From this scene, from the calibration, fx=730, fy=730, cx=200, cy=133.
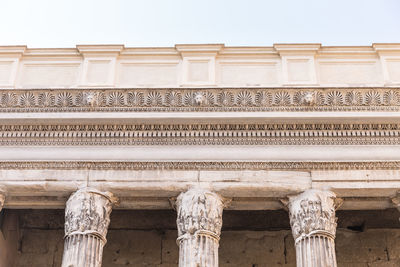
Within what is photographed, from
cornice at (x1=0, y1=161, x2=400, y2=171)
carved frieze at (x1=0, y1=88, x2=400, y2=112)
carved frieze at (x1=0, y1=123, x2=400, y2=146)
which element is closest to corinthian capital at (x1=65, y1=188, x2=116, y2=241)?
cornice at (x1=0, y1=161, x2=400, y2=171)

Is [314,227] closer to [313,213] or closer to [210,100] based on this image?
[313,213]

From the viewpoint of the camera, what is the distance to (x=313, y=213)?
11102mm

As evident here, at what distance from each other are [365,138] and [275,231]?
3128 mm

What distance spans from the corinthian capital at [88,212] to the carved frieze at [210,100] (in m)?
1.58

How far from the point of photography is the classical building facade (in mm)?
11266

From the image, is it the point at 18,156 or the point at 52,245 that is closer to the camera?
the point at 18,156

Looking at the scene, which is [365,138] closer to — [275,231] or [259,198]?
[259,198]

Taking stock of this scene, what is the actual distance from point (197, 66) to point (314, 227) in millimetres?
3753

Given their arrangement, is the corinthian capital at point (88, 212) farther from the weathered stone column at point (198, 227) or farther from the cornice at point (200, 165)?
the weathered stone column at point (198, 227)

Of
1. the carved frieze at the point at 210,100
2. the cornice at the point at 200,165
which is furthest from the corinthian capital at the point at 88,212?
the carved frieze at the point at 210,100

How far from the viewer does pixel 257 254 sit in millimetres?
13961

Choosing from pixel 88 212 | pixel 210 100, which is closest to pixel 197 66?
pixel 210 100

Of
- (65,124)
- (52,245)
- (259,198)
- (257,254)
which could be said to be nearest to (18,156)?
(65,124)

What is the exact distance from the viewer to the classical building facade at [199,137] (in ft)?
37.0
